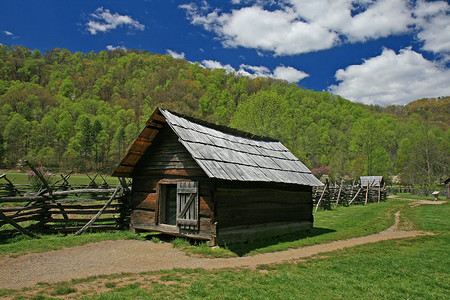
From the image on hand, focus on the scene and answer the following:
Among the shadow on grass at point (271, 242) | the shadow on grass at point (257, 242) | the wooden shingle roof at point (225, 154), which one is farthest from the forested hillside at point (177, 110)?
the shadow on grass at point (257, 242)

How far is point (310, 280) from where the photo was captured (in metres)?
6.74

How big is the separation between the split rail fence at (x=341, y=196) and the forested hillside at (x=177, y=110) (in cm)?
1049

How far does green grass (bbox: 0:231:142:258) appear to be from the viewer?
28.4 feet

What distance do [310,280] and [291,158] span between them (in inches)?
363

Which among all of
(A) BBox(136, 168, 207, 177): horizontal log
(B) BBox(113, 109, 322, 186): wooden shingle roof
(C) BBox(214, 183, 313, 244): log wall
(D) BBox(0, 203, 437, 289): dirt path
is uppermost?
(B) BBox(113, 109, 322, 186): wooden shingle roof

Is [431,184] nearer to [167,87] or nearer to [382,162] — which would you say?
[382,162]

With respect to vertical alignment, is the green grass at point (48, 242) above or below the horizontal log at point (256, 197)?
below

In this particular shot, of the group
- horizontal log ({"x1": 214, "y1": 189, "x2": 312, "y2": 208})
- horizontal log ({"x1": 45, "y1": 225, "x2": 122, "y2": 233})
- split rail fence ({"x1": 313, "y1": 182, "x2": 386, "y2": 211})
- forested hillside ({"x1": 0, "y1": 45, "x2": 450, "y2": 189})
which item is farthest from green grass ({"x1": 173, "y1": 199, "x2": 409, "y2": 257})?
forested hillside ({"x1": 0, "y1": 45, "x2": 450, "y2": 189})

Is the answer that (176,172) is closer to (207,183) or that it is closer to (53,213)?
(207,183)

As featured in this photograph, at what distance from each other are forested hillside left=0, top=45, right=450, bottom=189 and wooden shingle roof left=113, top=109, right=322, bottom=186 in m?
23.6

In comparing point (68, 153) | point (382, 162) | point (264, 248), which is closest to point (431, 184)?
point (382, 162)

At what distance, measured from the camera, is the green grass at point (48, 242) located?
8.65m

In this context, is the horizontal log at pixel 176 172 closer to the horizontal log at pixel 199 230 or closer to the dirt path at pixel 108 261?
the horizontal log at pixel 199 230

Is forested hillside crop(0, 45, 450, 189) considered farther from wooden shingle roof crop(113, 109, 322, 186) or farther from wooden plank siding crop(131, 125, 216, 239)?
wooden plank siding crop(131, 125, 216, 239)
